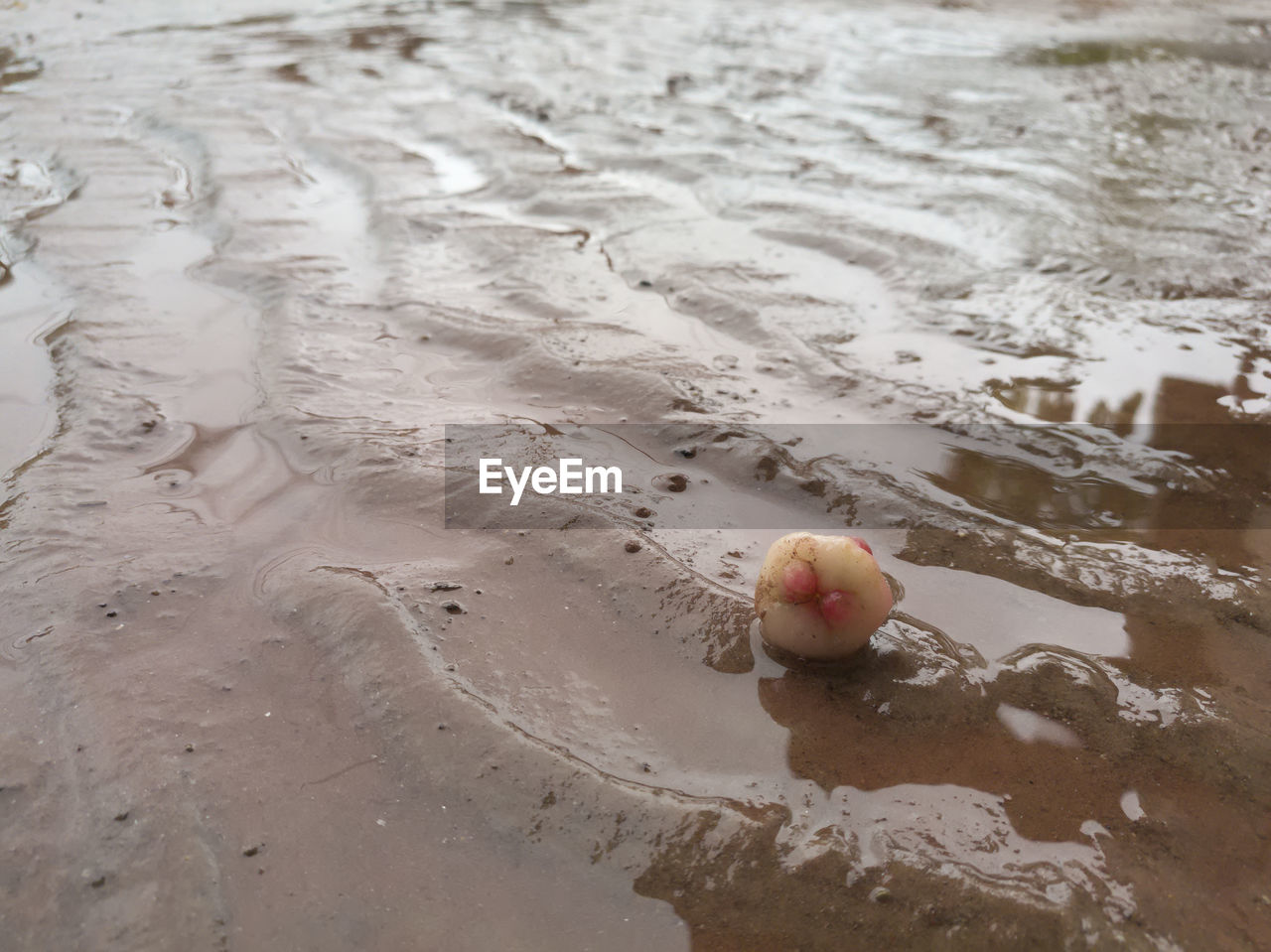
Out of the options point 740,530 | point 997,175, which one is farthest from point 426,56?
point 740,530

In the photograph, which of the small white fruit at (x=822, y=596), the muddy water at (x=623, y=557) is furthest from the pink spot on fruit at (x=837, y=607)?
the muddy water at (x=623, y=557)

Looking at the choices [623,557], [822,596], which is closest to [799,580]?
[822,596]

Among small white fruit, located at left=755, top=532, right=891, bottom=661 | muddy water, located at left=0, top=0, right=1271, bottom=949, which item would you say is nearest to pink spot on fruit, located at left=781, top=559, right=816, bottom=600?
small white fruit, located at left=755, top=532, right=891, bottom=661

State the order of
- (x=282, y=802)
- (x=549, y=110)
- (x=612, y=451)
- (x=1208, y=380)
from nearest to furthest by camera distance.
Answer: (x=282, y=802)
(x=612, y=451)
(x=1208, y=380)
(x=549, y=110)

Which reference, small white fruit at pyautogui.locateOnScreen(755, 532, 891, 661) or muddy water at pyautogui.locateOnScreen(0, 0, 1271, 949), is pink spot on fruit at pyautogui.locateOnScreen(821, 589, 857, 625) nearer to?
small white fruit at pyautogui.locateOnScreen(755, 532, 891, 661)

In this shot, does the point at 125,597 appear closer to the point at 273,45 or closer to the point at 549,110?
the point at 549,110

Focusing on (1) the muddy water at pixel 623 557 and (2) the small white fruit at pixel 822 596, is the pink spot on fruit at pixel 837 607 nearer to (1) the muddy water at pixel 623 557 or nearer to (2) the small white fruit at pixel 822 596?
(2) the small white fruit at pixel 822 596

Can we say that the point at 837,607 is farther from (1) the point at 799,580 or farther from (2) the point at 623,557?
(2) the point at 623,557
